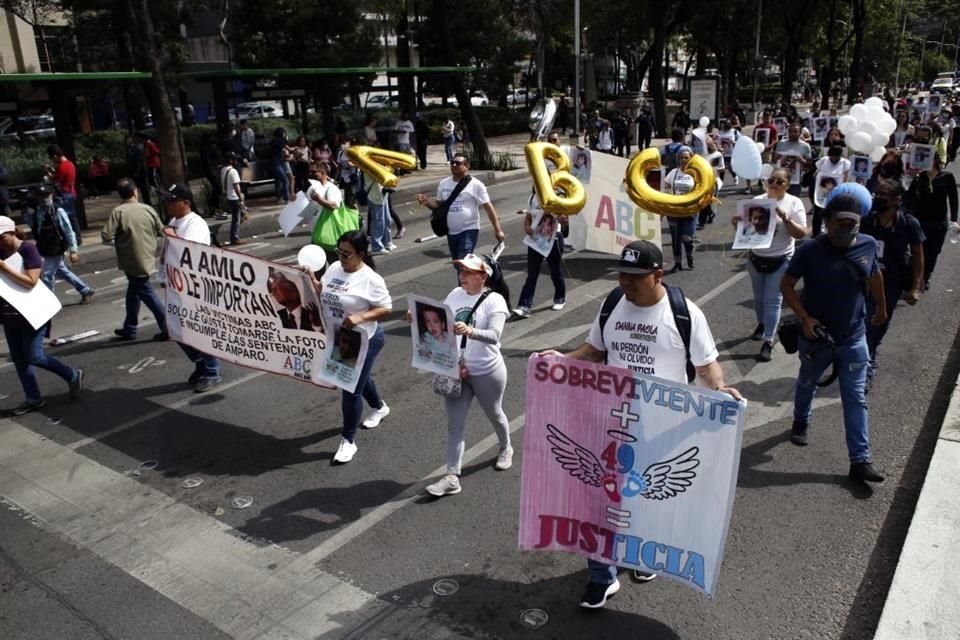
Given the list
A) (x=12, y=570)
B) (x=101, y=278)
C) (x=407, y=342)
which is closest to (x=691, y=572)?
(x=12, y=570)

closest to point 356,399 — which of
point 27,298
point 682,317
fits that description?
point 682,317

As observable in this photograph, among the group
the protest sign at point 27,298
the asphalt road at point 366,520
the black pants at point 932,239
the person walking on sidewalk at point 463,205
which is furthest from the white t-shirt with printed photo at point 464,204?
the black pants at point 932,239

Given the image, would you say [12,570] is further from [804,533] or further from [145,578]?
[804,533]

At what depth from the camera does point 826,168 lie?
11.1m

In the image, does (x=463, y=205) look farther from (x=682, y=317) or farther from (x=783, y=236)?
(x=682, y=317)

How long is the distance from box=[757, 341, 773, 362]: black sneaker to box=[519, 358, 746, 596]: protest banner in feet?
13.4

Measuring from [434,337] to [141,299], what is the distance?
478cm

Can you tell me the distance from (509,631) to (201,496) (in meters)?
2.58

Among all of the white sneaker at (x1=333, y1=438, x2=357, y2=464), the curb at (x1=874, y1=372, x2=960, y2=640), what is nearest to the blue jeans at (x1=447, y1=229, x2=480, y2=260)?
the white sneaker at (x1=333, y1=438, x2=357, y2=464)

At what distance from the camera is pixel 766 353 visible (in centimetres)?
773

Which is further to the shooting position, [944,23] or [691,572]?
[944,23]

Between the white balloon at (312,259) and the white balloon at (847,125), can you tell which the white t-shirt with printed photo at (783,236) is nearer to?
the white balloon at (312,259)

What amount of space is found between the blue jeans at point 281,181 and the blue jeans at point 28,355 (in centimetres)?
1196

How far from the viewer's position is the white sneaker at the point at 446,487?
17.5ft
